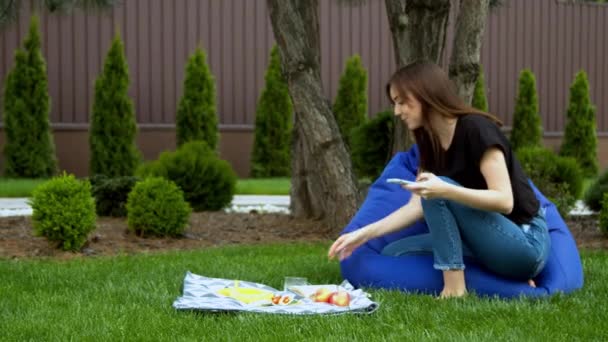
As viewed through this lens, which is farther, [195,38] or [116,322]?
[195,38]

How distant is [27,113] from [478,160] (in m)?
11.9

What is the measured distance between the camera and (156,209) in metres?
7.90

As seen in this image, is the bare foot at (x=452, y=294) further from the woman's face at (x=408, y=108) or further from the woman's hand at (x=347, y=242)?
the woman's face at (x=408, y=108)

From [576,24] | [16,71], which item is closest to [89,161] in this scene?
[16,71]

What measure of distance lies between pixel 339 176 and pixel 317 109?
1.89 feet

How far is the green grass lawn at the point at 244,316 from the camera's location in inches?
157

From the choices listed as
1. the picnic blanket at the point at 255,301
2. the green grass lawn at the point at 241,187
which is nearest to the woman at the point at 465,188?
the picnic blanket at the point at 255,301

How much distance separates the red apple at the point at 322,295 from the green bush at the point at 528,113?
15041 mm

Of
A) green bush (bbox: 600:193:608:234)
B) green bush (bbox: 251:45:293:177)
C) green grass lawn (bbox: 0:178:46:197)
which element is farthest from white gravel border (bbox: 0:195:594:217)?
green bush (bbox: 251:45:293:177)

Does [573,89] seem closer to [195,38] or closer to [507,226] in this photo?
[195,38]

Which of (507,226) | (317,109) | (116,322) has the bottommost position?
(116,322)

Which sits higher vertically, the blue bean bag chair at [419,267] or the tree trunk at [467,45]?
the tree trunk at [467,45]

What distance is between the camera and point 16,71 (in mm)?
15305

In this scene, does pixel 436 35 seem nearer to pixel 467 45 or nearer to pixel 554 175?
pixel 467 45
